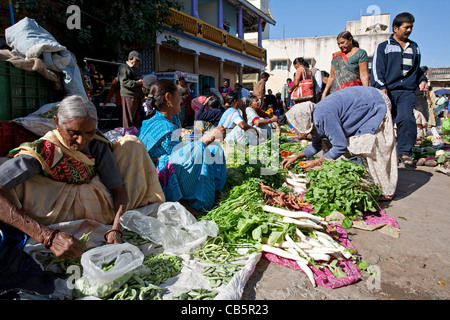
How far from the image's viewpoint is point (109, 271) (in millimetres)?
1607

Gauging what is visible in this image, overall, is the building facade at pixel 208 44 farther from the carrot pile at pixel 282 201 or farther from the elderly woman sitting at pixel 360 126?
the carrot pile at pixel 282 201

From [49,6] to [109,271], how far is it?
337 inches

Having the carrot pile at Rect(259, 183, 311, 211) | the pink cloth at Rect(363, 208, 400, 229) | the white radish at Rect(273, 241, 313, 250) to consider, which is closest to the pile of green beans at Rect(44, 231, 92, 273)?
the white radish at Rect(273, 241, 313, 250)

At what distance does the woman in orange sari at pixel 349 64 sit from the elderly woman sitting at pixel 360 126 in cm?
161

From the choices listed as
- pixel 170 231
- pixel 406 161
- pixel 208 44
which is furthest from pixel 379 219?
pixel 208 44

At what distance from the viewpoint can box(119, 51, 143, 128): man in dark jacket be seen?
556 cm

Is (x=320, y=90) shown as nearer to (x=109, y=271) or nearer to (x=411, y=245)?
(x=411, y=245)

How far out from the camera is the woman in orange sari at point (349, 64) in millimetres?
4879

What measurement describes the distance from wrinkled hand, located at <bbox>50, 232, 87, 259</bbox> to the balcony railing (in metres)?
9.50

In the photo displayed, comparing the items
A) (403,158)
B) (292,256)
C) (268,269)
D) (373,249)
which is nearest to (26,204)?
(268,269)

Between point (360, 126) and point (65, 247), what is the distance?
10.0 ft

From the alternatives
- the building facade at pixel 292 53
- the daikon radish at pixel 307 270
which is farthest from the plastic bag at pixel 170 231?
the building facade at pixel 292 53

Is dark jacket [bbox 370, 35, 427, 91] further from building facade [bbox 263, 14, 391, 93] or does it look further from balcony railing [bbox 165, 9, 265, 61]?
building facade [bbox 263, 14, 391, 93]

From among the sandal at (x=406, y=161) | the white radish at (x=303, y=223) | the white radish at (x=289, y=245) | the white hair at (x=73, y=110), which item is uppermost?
the white hair at (x=73, y=110)
